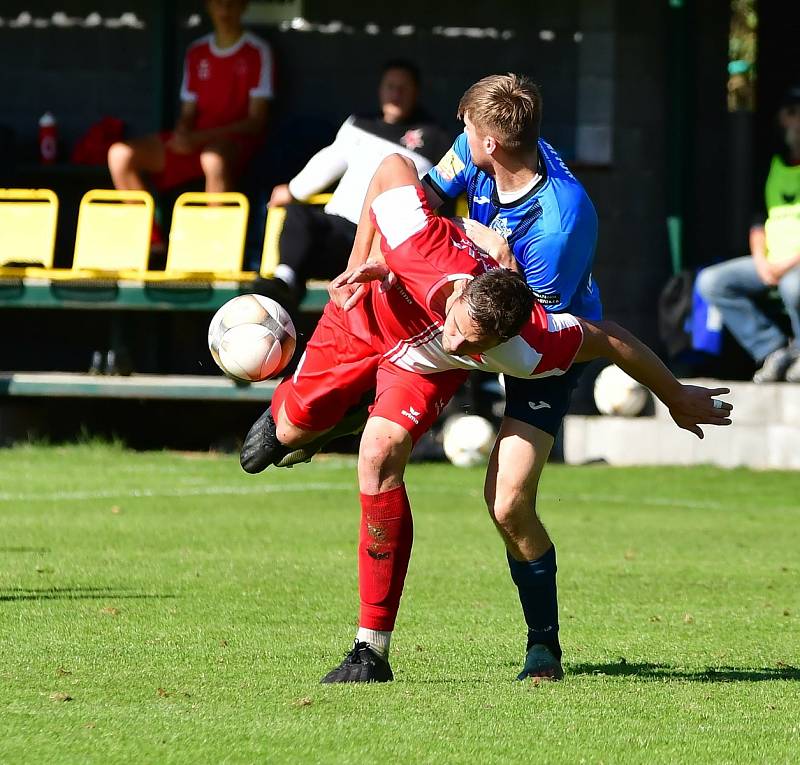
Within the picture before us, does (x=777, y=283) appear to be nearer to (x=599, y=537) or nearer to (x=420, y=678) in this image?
(x=599, y=537)

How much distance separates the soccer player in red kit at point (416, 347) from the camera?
5434 millimetres

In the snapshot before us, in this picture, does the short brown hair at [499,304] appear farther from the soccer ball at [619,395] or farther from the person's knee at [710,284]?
the person's knee at [710,284]

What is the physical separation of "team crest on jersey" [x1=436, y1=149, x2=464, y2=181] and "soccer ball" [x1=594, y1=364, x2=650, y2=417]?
7.97m

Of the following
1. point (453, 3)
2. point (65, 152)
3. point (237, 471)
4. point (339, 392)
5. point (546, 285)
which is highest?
point (453, 3)

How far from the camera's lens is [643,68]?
15.5 m

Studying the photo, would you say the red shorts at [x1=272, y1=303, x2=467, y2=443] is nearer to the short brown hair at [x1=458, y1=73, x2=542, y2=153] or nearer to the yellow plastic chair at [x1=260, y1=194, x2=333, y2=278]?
the short brown hair at [x1=458, y1=73, x2=542, y2=153]

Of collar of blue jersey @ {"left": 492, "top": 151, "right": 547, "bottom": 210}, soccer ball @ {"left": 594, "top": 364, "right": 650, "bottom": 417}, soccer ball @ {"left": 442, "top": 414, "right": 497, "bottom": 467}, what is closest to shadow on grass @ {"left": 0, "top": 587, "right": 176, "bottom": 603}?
collar of blue jersey @ {"left": 492, "top": 151, "right": 547, "bottom": 210}

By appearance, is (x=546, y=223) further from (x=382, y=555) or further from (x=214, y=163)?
(x=214, y=163)

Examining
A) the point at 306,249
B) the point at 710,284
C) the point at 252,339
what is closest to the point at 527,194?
the point at 252,339

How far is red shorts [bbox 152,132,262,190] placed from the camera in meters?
15.0

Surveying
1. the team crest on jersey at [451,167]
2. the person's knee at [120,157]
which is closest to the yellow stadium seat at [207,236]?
the person's knee at [120,157]

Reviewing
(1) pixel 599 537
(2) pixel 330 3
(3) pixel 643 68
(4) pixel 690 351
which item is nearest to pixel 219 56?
(2) pixel 330 3

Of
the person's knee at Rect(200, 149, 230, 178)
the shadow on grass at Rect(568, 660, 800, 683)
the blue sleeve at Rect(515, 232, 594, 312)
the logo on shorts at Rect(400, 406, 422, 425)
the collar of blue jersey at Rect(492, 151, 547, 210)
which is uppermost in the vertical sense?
the person's knee at Rect(200, 149, 230, 178)

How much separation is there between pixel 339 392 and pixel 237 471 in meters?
6.63
